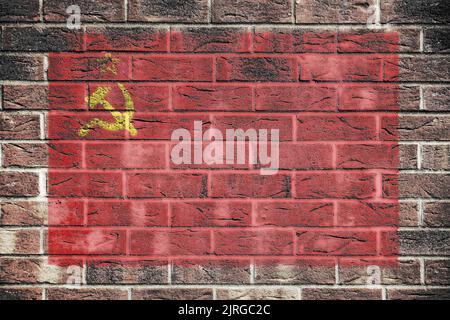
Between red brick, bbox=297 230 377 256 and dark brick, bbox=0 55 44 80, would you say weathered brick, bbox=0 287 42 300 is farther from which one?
red brick, bbox=297 230 377 256

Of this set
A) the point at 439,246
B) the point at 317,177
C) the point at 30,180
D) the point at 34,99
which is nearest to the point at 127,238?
the point at 30,180

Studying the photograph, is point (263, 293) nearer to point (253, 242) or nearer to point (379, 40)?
point (253, 242)

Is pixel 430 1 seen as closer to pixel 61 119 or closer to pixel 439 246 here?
pixel 439 246

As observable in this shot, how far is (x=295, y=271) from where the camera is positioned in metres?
1.61

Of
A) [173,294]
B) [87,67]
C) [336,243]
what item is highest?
[87,67]

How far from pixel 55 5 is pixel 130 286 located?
1.01m

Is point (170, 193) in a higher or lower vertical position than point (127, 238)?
higher

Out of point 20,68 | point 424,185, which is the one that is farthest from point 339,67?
point 20,68

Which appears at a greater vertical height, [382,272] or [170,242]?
[170,242]

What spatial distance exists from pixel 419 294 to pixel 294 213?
52 centimetres

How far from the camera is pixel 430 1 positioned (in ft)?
5.15

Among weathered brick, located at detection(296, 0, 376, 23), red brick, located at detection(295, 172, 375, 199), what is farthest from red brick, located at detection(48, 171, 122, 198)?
weathered brick, located at detection(296, 0, 376, 23)

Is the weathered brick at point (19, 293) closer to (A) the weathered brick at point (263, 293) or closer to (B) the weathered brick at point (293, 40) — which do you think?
(A) the weathered brick at point (263, 293)

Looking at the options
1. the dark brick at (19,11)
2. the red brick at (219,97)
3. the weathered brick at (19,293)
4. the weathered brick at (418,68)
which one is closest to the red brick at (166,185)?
the red brick at (219,97)
